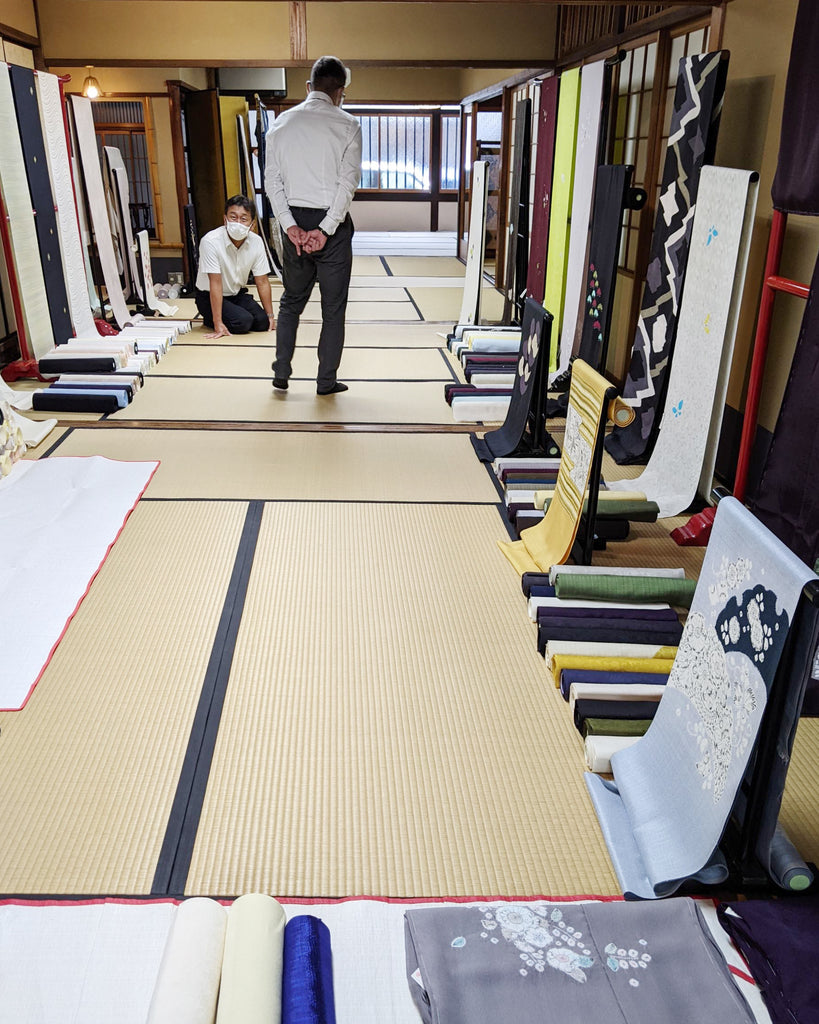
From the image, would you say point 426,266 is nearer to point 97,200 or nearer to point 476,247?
point 476,247

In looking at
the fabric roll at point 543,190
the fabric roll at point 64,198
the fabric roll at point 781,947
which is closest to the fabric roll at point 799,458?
the fabric roll at point 781,947

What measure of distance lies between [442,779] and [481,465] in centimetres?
198

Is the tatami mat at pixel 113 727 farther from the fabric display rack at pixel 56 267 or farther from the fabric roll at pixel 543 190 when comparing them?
the fabric roll at pixel 543 190

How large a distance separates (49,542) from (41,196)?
2.99 meters

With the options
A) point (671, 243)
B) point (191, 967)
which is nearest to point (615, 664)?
point (191, 967)

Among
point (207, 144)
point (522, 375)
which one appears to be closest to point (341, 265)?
point (522, 375)

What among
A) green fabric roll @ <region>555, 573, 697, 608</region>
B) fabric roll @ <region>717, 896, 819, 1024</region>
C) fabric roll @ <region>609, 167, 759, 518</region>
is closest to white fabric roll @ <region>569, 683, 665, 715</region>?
green fabric roll @ <region>555, 573, 697, 608</region>

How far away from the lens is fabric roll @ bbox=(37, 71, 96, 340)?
504 centimetres

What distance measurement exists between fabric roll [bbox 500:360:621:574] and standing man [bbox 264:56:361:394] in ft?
6.18

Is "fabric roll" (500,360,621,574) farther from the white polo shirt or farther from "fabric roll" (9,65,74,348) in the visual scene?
the white polo shirt

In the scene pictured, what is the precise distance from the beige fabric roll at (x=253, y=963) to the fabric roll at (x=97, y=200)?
17.6ft

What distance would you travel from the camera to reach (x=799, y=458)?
95.9 inches

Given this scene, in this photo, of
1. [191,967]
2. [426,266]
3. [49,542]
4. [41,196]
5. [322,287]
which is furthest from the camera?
[426,266]

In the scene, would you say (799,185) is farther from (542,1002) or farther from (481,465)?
(542,1002)
